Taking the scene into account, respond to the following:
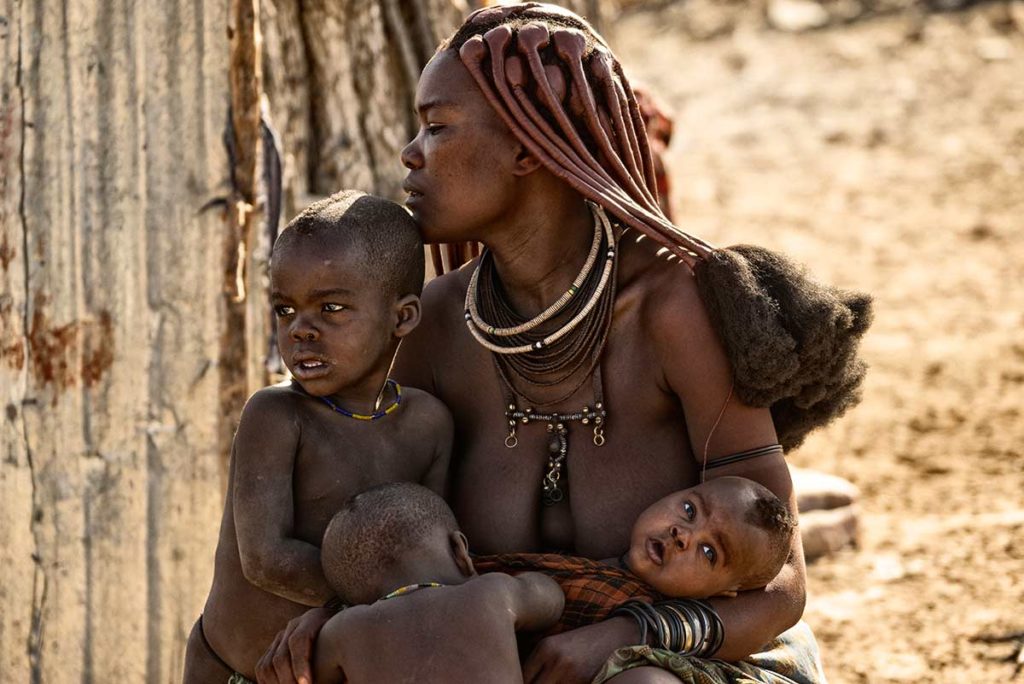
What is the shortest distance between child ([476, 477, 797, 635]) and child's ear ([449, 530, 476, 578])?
0.20 metres

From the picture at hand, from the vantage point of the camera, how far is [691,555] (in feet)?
9.66

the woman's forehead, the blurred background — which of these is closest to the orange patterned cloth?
the woman's forehead

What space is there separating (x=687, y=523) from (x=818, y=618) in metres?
2.48

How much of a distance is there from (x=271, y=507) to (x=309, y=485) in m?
0.12

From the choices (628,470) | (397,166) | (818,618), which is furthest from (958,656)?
(397,166)

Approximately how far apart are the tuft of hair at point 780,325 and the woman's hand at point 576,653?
0.57 m

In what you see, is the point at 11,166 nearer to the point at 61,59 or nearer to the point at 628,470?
the point at 61,59

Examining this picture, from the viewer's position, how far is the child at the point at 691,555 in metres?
2.94

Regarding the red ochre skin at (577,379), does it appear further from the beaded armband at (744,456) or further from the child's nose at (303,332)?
the child's nose at (303,332)

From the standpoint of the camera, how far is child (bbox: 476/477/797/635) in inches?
116

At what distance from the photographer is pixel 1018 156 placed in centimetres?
1161

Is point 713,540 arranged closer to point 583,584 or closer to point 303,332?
point 583,584

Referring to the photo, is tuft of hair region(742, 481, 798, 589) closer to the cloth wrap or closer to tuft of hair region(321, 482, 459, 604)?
the cloth wrap

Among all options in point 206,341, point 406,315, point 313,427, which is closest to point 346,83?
point 206,341
